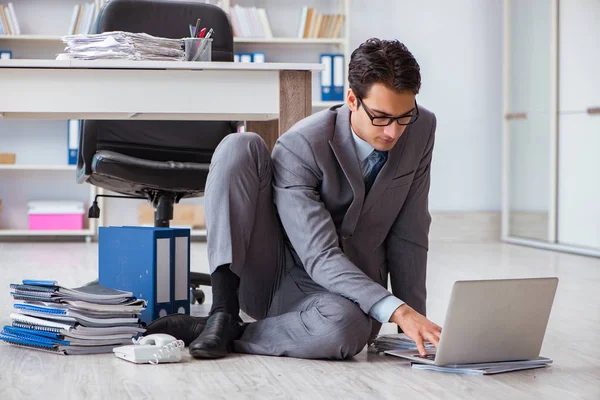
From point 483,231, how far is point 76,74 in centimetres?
376

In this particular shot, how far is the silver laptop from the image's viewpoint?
162cm

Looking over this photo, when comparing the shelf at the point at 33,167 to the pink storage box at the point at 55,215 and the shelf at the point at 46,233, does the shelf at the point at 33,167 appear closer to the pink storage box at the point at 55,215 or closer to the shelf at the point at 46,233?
the pink storage box at the point at 55,215

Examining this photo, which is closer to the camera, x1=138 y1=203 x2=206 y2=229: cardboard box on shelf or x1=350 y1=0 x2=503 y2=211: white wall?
x1=138 y1=203 x2=206 y2=229: cardboard box on shelf

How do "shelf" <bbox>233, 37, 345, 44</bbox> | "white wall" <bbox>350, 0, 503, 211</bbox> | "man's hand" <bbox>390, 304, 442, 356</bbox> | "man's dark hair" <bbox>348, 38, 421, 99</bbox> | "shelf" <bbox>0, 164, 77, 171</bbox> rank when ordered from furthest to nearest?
"white wall" <bbox>350, 0, 503, 211</bbox>
"shelf" <bbox>233, 37, 345, 44</bbox>
"shelf" <bbox>0, 164, 77, 171</bbox>
"man's dark hair" <bbox>348, 38, 421, 99</bbox>
"man's hand" <bbox>390, 304, 442, 356</bbox>

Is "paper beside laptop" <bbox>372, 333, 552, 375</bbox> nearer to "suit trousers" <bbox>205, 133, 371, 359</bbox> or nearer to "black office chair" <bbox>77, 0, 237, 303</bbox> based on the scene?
"suit trousers" <bbox>205, 133, 371, 359</bbox>

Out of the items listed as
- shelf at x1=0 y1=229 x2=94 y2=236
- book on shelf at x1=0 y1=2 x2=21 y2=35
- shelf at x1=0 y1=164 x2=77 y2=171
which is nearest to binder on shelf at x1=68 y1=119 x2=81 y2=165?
shelf at x1=0 y1=164 x2=77 y2=171

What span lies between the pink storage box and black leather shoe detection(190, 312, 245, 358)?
3313 millimetres

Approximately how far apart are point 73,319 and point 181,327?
25 cm

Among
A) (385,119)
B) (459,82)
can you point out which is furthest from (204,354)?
(459,82)

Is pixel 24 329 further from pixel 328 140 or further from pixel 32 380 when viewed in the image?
pixel 328 140

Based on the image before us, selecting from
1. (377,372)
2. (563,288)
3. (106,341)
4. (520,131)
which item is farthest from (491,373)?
(520,131)

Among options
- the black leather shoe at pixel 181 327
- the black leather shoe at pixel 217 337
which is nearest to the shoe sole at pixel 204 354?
the black leather shoe at pixel 217 337

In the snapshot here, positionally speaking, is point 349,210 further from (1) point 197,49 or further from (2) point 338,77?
(2) point 338,77

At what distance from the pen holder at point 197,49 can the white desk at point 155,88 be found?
0.15m
